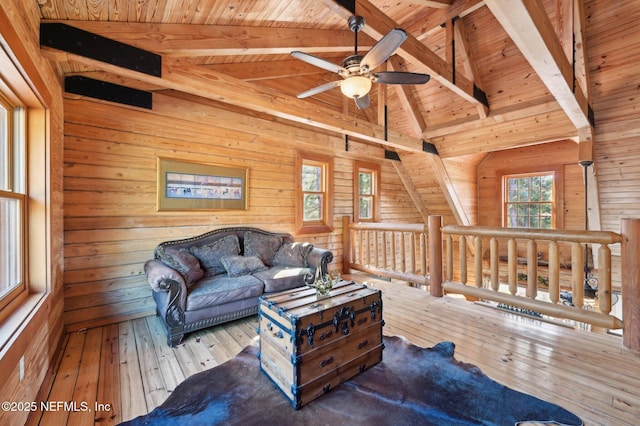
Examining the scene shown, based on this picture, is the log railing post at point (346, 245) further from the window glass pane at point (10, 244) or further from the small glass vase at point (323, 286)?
the window glass pane at point (10, 244)

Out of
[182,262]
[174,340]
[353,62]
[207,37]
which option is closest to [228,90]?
[207,37]

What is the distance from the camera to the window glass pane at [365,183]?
5.77 meters

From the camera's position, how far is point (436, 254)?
11.6 ft

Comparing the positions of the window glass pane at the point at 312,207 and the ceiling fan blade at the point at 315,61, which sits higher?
the ceiling fan blade at the point at 315,61

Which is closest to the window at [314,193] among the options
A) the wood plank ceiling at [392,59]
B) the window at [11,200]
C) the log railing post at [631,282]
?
the wood plank ceiling at [392,59]

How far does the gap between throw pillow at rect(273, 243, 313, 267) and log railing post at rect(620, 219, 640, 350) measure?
3.01m

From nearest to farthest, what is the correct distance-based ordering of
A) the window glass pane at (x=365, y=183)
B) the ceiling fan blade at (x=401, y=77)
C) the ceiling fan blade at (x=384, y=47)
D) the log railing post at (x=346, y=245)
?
the ceiling fan blade at (x=384, y=47)
the ceiling fan blade at (x=401, y=77)
the log railing post at (x=346, y=245)
the window glass pane at (x=365, y=183)

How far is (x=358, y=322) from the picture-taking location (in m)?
1.93

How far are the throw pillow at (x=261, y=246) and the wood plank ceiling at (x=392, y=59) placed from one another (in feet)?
5.38

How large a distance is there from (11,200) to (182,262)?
4.47ft

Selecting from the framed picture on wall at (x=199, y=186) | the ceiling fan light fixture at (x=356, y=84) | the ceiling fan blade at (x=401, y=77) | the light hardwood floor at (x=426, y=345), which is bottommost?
the light hardwood floor at (x=426, y=345)

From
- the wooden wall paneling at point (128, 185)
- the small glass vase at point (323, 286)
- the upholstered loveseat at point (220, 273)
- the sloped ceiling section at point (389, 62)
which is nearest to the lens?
the small glass vase at point (323, 286)

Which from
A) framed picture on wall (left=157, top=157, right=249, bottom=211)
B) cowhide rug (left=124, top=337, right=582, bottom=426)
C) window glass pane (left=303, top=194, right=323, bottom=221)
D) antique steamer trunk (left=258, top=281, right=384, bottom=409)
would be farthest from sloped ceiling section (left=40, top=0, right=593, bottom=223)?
cowhide rug (left=124, top=337, right=582, bottom=426)

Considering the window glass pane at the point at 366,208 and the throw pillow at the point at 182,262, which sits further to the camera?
the window glass pane at the point at 366,208
